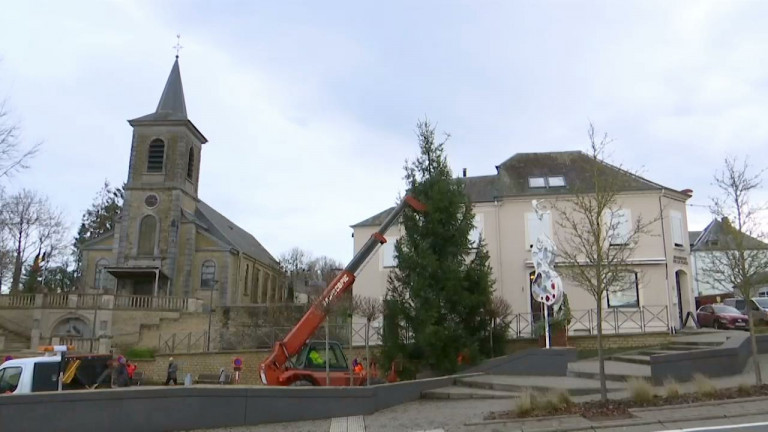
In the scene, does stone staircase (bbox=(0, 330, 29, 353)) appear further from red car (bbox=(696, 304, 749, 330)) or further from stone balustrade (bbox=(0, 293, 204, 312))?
red car (bbox=(696, 304, 749, 330))

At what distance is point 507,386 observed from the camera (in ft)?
41.0

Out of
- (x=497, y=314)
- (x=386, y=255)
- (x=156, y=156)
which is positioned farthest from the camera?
(x=156, y=156)

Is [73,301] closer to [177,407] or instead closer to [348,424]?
[177,407]

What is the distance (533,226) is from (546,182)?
258 centimetres

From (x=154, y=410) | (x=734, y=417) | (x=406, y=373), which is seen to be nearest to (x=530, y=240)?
(x=406, y=373)

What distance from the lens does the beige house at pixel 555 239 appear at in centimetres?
2383

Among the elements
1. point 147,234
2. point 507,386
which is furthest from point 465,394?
point 147,234

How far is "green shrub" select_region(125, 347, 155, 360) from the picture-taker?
2773 cm

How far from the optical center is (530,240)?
26031mm

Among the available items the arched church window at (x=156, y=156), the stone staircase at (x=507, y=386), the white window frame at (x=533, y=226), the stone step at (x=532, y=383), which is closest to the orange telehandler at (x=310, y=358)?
the stone staircase at (x=507, y=386)

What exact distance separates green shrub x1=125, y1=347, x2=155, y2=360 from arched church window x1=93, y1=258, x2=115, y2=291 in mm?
12927

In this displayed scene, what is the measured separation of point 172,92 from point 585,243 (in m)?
41.5

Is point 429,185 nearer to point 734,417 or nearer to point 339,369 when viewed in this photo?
point 339,369

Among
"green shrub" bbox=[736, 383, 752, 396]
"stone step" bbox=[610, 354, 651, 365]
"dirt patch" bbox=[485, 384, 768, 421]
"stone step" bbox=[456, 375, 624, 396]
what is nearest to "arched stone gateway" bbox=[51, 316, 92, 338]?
"stone step" bbox=[456, 375, 624, 396]
